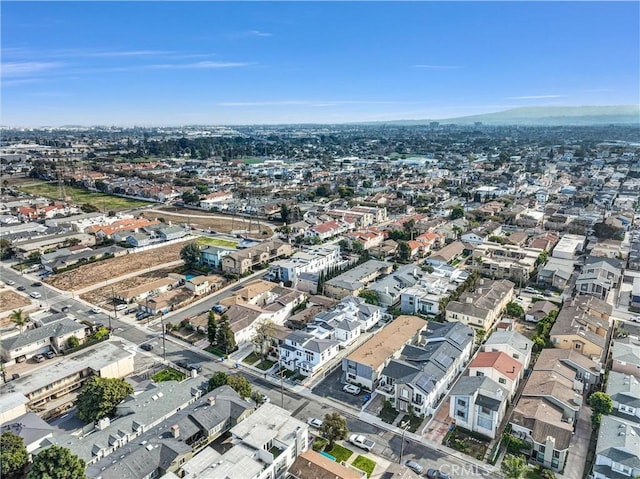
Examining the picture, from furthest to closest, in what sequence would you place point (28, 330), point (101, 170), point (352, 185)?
point (101, 170) → point (352, 185) → point (28, 330)

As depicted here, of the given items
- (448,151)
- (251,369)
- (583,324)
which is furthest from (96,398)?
(448,151)

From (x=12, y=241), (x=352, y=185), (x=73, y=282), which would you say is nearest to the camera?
(x=73, y=282)

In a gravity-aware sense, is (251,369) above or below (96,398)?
below

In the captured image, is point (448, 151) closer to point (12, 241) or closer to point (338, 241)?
point (338, 241)

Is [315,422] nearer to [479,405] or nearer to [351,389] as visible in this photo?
[351,389]

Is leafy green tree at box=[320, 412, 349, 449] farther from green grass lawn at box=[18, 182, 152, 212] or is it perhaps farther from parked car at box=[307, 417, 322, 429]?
green grass lawn at box=[18, 182, 152, 212]

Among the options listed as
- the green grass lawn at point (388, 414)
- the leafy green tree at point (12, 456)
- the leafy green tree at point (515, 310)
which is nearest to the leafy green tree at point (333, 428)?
the green grass lawn at point (388, 414)

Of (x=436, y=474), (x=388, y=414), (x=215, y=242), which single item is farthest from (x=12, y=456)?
(x=215, y=242)
